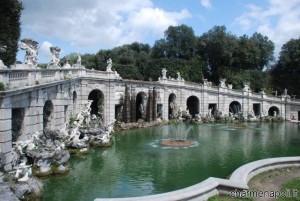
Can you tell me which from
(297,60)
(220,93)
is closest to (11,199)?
(220,93)

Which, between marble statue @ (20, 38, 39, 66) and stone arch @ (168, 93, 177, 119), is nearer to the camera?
marble statue @ (20, 38, 39, 66)

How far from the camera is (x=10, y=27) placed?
29844 millimetres

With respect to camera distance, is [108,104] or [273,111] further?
[273,111]

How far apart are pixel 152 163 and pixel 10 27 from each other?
18.8 meters

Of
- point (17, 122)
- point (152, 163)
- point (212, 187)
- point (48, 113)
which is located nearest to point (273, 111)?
point (152, 163)

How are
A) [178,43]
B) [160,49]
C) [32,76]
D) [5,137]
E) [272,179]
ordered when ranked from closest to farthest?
[272,179], [5,137], [32,76], [178,43], [160,49]

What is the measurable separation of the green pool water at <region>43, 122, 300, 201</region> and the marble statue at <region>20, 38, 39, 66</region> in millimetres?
6664

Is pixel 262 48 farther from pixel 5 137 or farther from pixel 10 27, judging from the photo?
pixel 5 137

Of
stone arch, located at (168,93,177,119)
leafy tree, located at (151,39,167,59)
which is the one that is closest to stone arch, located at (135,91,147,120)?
stone arch, located at (168,93,177,119)

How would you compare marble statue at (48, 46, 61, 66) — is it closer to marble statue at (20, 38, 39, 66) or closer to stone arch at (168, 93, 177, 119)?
marble statue at (20, 38, 39, 66)

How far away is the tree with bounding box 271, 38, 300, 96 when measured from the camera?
192 feet

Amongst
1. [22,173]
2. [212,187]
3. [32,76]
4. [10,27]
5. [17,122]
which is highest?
[10,27]

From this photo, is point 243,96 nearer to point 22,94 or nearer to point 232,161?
point 232,161

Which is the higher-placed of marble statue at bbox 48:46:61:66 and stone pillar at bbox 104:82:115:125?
marble statue at bbox 48:46:61:66
